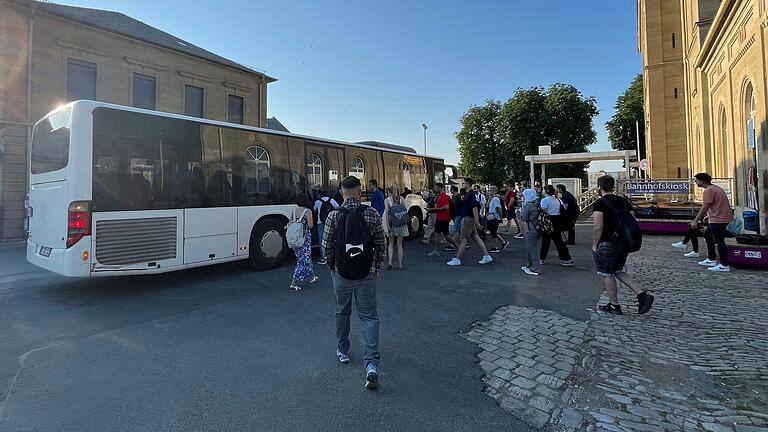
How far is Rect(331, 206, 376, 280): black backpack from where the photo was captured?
139 inches

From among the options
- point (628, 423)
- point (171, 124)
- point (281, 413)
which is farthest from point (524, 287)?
point (171, 124)

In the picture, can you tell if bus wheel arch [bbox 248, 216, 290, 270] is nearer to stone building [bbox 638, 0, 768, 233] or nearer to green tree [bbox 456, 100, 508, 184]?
stone building [bbox 638, 0, 768, 233]

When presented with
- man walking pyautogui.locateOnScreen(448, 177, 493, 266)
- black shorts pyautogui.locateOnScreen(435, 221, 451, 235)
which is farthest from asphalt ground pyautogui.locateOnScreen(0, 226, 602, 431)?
black shorts pyautogui.locateOnScreen(435, 221, 451, 235)

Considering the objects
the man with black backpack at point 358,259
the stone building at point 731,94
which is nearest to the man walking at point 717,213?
Answer: the stone building at point 731,94

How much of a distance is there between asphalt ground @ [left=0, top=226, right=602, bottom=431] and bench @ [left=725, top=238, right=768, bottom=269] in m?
3.19

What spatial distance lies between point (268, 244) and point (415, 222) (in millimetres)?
6648

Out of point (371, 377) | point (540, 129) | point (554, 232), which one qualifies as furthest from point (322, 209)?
point (540, 129)

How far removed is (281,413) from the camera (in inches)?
120

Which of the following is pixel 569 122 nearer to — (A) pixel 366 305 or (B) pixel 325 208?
(B) pixel 325 208

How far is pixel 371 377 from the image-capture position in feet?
11.2

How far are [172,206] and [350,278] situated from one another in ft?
16.4

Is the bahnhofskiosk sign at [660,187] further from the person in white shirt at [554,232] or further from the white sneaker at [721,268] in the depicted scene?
the person in white shirt at [554,232]

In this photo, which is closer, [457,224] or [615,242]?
[615,242]

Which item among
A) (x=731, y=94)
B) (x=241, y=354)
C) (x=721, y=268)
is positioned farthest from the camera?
(x=731, y=94)
